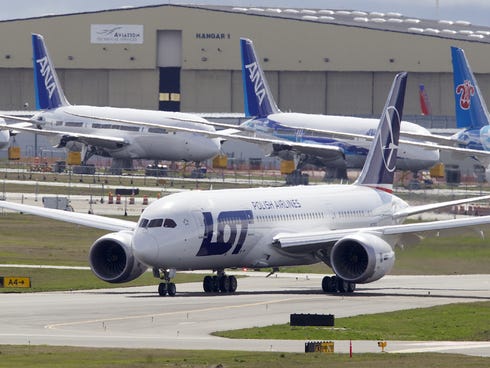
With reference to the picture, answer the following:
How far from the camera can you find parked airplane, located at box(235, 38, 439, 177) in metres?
129

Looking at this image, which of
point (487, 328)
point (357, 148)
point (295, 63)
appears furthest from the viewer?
point (295, 63)

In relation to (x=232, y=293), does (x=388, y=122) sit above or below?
above

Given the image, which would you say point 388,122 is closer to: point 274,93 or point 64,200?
point 64,200

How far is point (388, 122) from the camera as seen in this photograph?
6769cm

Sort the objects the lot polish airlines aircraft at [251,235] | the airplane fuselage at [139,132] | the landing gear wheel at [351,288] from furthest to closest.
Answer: the airplane fuselage at [139,132] < the landing gear wheel at [351,288] < the lot polish airlines aircraft at [251,235]

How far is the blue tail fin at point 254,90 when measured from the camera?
14625cm

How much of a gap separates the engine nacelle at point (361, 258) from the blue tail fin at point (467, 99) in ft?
186

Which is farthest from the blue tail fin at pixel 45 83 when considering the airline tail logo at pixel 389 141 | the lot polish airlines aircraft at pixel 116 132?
the airline tail logo at pixel 389 141

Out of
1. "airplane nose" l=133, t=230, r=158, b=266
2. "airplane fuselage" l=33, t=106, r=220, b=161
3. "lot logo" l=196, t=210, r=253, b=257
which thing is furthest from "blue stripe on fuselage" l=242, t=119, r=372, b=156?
"airplane nose" l=133, t=230, r=158, b=266

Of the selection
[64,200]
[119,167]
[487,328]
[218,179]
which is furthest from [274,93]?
[487,328]

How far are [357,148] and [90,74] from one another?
5830cm

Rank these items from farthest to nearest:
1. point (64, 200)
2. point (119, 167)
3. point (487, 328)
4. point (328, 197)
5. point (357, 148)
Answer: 1. point (119, 167)
2. point (357, 148)
3. point (64, 200)
4. point (328, 197)
5. point (487, 328)

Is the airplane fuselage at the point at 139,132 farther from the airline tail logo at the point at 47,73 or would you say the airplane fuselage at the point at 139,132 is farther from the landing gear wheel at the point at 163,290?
the landing gear wheel at the point at 163,290

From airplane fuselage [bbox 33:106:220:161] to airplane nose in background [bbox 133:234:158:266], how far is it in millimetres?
80652
